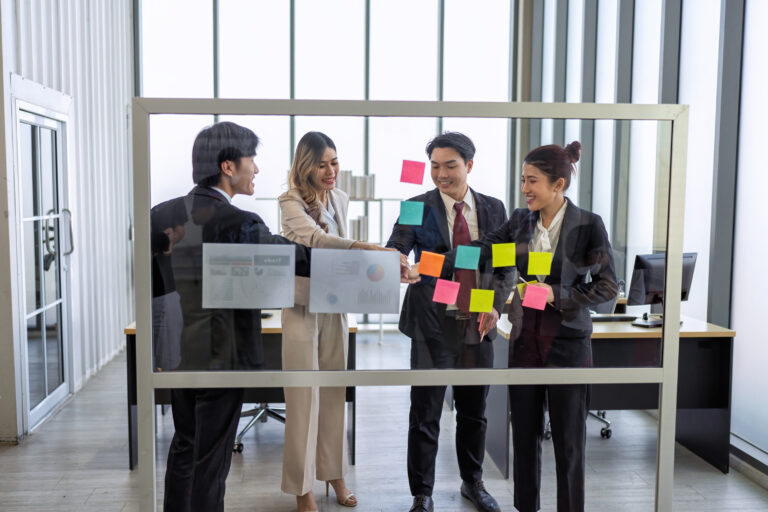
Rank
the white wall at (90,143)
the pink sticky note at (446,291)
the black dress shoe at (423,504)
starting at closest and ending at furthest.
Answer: the pink sticky note at (446,291)
the black dress shoe at (423,504)
the white wall at (90,143)

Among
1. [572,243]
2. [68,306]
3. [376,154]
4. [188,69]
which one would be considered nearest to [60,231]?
[68,306]

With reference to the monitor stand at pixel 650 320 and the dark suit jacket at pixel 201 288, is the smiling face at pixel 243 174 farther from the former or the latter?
the monitor stand at pixel 650 320

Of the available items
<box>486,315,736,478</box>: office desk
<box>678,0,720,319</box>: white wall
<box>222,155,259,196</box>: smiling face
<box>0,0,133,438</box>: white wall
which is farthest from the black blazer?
<box>0,0,133,438</box>: white wall

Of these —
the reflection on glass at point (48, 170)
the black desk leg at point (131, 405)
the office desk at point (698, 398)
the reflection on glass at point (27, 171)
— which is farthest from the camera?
the reflection on glass at point (48, 170)

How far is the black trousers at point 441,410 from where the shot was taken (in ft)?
6.96

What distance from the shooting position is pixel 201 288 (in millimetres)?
2033

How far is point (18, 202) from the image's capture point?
3816mm

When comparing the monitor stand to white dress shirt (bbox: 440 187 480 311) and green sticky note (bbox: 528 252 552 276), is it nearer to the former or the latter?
green sticky note (bbox: 528 252 552 276)

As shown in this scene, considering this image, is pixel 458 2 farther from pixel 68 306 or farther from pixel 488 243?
pixel 488 243

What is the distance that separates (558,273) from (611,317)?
0.21 meters

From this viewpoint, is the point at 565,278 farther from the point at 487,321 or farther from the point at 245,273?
the point at 245,273

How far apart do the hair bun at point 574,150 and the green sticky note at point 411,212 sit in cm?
48

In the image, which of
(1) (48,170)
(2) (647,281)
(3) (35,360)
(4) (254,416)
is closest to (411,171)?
(2) (647,281)

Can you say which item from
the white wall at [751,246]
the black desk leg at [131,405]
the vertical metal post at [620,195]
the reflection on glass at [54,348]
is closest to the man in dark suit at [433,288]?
the vertical metal post at [620,195]
